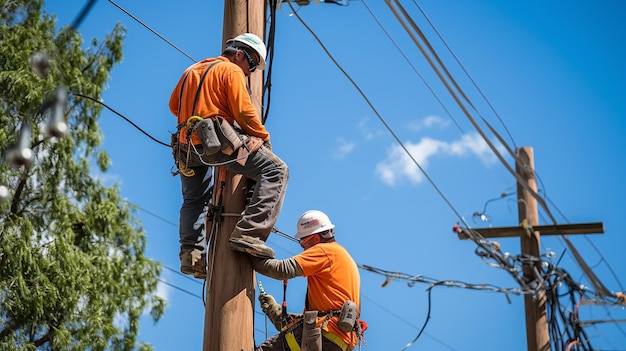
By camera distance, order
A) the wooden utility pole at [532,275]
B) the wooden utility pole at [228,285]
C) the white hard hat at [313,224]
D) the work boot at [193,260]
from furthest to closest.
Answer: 1. the wooden utility pole at [532,275]
2. the white hard hat at [313,224]
3. the work boot at [193,260]
4. the wooden utility pole at [228,285]

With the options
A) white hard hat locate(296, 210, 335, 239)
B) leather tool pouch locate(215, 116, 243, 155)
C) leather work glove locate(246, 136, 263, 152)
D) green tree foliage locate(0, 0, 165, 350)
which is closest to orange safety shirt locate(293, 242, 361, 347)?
white hard hat locate(296, 210, 335, 239)

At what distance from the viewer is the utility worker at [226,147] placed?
5.55m

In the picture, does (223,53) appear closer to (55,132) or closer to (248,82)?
(248,82)

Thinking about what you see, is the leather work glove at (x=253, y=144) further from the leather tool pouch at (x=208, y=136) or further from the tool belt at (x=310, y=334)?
the tool belt at (x=310, y=334)

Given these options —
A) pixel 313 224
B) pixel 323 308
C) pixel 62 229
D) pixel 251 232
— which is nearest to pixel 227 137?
pixel 251 232

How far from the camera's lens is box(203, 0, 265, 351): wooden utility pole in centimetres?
539

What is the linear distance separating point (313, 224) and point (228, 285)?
1.10 metres

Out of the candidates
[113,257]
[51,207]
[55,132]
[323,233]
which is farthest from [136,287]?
[55,132]

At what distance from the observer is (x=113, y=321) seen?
57.0 ft

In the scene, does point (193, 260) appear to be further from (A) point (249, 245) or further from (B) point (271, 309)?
(B) point (271, 309)

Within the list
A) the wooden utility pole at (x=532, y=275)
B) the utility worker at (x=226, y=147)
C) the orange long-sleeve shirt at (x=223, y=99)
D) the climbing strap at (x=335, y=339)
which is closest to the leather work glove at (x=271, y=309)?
the climbing strap at (x=335, y=339)

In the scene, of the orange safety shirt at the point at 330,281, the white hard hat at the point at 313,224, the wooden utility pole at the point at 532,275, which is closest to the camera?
the orange safety shirt at the point at 330,281

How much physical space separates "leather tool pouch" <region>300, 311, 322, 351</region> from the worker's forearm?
1.31ft

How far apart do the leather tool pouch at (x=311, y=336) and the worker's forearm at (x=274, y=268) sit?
0.40 meters
